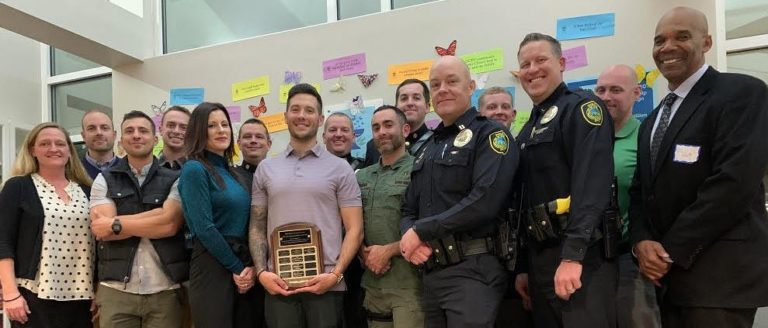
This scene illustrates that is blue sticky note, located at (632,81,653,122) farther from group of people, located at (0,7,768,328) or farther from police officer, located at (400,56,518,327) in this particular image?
police officer, located at (400,56,518,327)

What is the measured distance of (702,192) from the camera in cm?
181

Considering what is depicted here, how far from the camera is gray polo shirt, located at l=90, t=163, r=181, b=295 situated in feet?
8.53

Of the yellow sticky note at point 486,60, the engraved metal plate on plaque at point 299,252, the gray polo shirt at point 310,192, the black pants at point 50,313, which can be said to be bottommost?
the black pants at point 50,313

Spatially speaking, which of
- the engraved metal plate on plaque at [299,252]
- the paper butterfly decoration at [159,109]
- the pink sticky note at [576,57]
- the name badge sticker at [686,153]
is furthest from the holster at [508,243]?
the paper butterfly decoration at [159,109]

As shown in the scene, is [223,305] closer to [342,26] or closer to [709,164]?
[709,164]

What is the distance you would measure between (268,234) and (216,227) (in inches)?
9.0

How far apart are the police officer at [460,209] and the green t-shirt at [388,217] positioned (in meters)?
0.18

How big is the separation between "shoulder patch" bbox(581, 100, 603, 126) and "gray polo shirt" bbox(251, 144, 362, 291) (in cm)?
104

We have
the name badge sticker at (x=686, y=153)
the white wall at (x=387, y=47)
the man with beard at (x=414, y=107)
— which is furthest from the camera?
the white wall at (x=387, y=47)

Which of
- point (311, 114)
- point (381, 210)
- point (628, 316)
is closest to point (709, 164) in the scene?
point (628, 316)

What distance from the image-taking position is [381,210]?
2.53 metres

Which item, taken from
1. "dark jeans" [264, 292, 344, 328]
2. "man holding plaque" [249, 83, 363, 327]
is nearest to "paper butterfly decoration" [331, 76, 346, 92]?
"man holding plaque" [249, 83, 363, 327]

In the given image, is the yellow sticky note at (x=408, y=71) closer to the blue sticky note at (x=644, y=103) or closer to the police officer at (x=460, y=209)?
the blue sticky note at (x=644, y=103)

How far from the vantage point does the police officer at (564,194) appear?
186 centimetres
